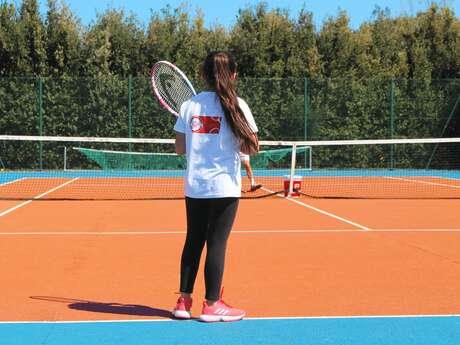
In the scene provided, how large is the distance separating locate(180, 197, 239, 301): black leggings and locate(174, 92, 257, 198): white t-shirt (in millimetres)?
65

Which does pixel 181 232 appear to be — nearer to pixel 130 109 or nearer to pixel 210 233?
pixel 210 233

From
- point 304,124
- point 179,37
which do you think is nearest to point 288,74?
point 304,124

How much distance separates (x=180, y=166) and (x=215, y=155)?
16.4m

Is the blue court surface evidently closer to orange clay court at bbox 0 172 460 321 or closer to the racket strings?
orange clay court at bbox 0 172 460 321

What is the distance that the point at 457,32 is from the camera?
24.4 metres

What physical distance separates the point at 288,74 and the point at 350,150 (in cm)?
318

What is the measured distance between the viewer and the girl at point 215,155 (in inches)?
163

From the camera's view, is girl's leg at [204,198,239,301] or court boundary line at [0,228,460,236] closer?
girl's leg at [204,198,239,301]

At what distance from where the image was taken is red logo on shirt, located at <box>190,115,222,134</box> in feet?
13.7

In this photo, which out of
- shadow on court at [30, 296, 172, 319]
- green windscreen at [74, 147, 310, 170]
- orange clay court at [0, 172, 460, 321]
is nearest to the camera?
shadow on court at [30, 296, 172, 319]

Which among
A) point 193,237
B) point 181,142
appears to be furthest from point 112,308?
point 181,142

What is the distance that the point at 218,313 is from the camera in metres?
4.23

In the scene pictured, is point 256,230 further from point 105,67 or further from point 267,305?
point 105,67

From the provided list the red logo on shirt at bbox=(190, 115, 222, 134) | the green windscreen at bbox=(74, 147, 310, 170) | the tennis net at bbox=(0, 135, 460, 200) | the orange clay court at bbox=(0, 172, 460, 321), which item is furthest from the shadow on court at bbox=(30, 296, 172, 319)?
the green windscreen at bbox=(74, 147, 310, 170)
